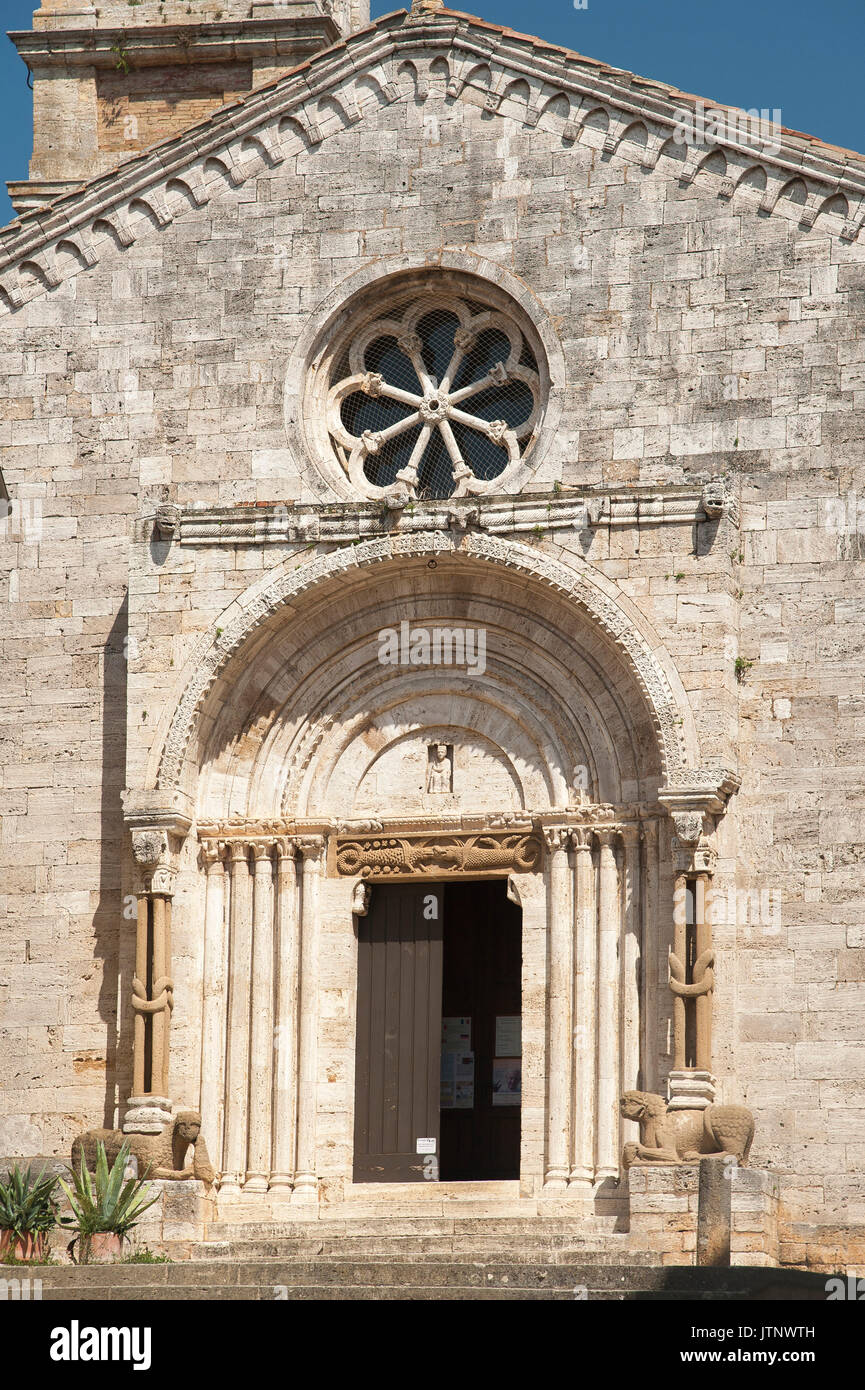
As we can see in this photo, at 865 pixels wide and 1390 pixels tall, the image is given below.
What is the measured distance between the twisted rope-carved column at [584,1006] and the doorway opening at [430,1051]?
33.1 inches

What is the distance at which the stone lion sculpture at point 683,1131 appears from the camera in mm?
16438

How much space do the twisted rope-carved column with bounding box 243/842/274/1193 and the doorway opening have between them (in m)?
0.71

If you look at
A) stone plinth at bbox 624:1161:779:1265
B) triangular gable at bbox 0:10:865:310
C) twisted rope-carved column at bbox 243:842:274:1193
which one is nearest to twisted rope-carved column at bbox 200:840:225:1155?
twisted rope-carved column at bbox 243:842:274:1193

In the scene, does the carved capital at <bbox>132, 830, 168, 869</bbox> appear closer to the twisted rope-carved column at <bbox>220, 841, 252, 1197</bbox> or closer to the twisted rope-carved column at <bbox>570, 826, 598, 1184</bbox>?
the twisted rope-carved column at <bbox>220, 841, 252, 1197</bbox>

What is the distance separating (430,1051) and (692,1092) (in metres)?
2.54

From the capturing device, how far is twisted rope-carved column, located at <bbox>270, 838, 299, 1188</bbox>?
17984 millimetres

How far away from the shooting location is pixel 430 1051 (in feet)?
60.5

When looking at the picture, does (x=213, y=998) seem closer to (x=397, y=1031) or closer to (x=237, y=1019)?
(x=237, y=1019)

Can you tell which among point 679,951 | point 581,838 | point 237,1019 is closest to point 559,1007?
point 679,951
